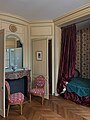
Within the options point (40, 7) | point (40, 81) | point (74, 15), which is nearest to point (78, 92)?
point (40, 81)

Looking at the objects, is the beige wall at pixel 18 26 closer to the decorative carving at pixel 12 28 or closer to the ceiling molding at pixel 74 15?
the decorative carving at pixel 12 28

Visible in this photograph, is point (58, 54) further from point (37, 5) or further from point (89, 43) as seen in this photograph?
point (37, 5)

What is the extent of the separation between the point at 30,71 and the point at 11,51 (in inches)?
37.9

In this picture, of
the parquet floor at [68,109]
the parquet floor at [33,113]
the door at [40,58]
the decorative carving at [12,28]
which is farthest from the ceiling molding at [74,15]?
the parquet floor at [33,113]

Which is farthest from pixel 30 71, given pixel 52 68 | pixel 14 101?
pixel 14 101

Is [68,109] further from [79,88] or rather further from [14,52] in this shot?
Result: [14,52]

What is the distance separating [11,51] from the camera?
15.5ft

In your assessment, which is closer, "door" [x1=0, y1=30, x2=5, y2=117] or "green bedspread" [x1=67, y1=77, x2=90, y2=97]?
"door" [x1=0, y1=30, x2=5, y2=117]

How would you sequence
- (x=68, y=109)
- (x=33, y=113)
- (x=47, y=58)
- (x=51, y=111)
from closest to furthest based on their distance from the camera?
(x=33, y=113) → (x=51, y=111) → (x=68, y=109) → (x=47, y=58)

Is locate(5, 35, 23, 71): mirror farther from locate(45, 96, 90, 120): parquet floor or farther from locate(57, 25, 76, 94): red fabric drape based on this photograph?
locate(45, 96, 90, 120): parquet floor

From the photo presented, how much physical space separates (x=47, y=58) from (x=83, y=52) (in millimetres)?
1784

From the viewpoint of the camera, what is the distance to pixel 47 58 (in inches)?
185

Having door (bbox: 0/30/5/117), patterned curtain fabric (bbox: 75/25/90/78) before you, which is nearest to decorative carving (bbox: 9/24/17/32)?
door (bbox: 0/30/5/117)

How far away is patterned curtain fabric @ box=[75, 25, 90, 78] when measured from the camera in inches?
218
